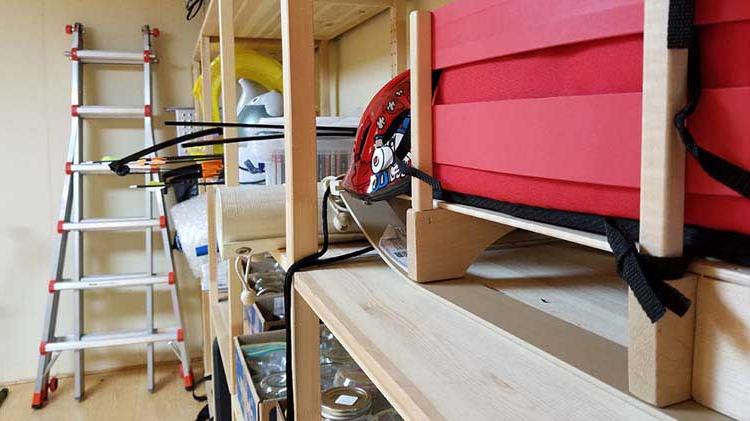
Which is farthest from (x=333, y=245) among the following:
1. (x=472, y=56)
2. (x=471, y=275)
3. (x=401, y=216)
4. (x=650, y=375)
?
(x=650, y=375)

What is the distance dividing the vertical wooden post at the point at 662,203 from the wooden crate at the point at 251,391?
25.1 inches

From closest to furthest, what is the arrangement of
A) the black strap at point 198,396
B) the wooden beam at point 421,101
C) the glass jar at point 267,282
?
the wooden beam at point 421,101, the glass jar at point 267,282, the black strap at point 198,396

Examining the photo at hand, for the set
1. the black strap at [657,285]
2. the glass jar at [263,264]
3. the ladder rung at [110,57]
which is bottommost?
the glass jar at [263,264]

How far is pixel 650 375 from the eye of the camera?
0.99 ft

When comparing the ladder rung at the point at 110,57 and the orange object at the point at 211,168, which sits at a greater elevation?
the ladder rung at the point at 110,57

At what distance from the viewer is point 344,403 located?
83cm

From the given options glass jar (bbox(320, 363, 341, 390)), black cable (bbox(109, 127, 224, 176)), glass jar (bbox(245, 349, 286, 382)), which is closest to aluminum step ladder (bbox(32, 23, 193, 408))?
black cable (bbox(109, 127, 224, 176))

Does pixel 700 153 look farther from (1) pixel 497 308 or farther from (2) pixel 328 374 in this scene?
(2) pixel 328 374

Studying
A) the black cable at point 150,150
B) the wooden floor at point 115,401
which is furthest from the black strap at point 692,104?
the wooden floor at point 115,401

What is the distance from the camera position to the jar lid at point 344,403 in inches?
31.6

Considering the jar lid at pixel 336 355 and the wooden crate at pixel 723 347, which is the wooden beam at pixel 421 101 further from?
the jar lid at pixel 336 355

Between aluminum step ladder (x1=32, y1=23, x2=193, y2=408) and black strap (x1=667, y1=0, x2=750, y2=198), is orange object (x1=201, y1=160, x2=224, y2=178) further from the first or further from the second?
black strap (x1=667, y1=0, x2=750, y2=198)

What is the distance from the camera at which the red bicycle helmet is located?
0.66 meters

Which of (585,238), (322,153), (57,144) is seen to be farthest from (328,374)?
(57,144)
